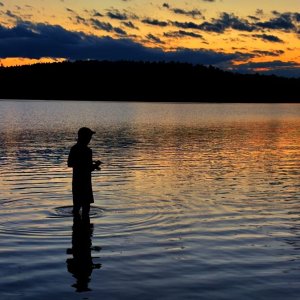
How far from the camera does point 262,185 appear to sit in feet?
73.2

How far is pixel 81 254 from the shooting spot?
38.2ft

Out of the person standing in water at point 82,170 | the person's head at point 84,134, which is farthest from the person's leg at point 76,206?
the person's head at point 84,134

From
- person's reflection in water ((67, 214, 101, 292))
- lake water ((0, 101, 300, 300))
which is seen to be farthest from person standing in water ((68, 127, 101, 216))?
lake water ((0, 101, 300, 300))

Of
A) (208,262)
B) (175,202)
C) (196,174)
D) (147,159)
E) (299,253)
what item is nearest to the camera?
(208,262)

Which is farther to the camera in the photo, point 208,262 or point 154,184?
point 154,184

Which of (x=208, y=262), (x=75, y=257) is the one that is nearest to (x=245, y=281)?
(x=208, y=262)

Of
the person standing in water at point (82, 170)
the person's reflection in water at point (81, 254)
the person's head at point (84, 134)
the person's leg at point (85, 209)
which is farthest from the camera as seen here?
the person's leg at point (85, 209)

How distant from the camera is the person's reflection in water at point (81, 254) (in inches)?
392

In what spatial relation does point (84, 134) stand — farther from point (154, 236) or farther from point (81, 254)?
point (81, 254)

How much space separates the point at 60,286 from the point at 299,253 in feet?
17.1

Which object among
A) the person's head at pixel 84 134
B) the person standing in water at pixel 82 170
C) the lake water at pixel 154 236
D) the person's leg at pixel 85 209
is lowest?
the lake water at pixel 154 236

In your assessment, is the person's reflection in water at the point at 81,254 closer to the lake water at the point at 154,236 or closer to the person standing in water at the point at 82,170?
the lake water at the point at 154,236

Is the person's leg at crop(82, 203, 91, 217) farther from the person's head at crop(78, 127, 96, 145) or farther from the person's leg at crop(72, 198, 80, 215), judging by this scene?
the person's head at crop(78, 127, 96, 145)

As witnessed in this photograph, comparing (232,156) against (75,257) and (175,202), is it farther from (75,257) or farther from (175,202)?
(75,257)
